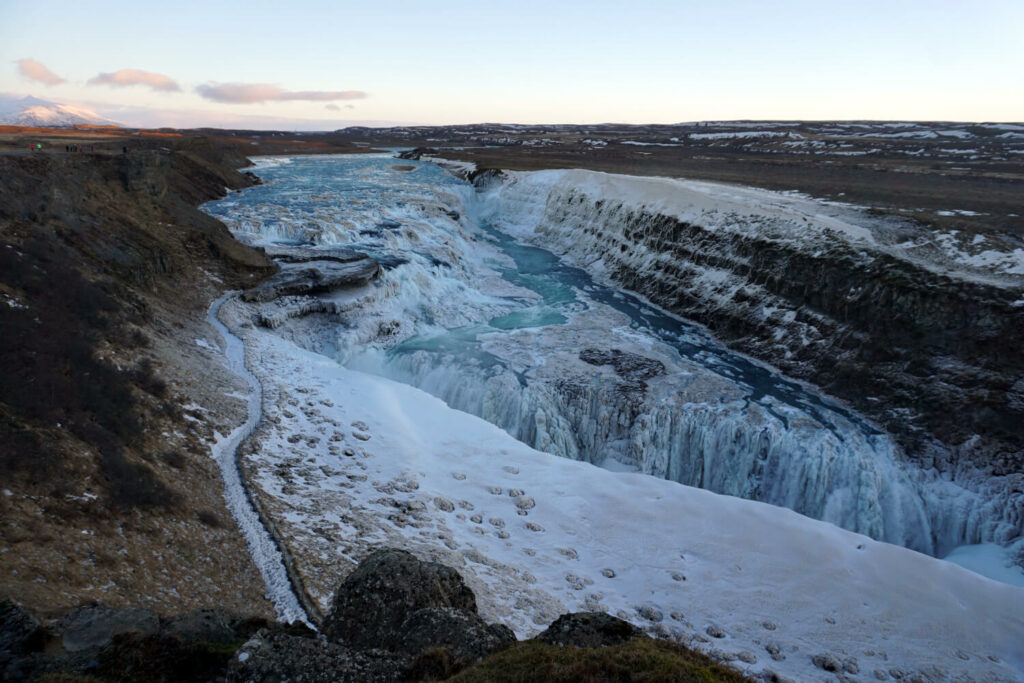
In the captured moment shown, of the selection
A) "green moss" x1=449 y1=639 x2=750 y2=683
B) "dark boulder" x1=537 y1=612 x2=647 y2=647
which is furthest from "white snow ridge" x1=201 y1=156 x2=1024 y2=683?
"green moss" x1=449 y1=639 x2=750 y2=683

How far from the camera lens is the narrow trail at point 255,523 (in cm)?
816

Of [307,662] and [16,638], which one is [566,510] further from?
[16,638]

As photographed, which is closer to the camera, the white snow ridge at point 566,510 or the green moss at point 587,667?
the green moss at point 587,667

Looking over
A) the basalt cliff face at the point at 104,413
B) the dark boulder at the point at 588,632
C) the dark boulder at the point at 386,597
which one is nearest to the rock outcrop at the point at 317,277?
the basalt cliff face at the point at 104,413

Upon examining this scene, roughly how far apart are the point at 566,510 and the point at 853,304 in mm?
16020

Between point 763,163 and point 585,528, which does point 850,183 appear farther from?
point 585,528

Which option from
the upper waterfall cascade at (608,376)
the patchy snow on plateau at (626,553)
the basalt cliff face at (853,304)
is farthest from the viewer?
the basalt cliff face at (853,304)

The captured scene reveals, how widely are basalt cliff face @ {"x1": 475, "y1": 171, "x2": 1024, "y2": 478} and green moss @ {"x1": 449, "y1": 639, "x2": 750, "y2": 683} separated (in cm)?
1545

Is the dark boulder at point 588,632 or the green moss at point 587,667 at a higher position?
the green moss at point 587,667

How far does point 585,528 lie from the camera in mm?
11938

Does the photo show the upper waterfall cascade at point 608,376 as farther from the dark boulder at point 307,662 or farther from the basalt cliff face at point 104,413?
the dark boulder at point 307,662

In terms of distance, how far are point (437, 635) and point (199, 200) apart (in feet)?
131

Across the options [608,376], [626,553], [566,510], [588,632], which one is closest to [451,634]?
[588,632]

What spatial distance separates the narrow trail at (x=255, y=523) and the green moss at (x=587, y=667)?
10.6 feet
